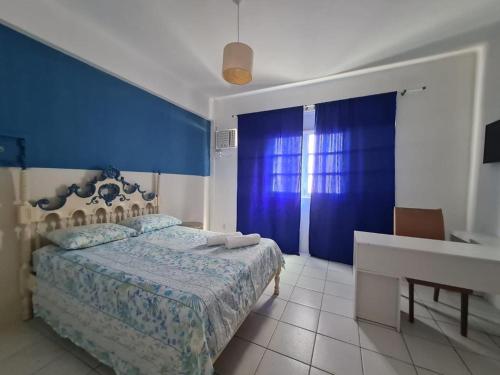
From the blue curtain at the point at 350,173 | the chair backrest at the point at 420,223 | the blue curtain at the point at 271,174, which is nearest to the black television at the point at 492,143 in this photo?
the chair backrest at the point at 420,223

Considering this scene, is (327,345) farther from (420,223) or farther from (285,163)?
(285,163)

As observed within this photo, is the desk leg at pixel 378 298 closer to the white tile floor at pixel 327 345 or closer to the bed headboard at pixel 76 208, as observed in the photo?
the white tile floor at pixel 327 345

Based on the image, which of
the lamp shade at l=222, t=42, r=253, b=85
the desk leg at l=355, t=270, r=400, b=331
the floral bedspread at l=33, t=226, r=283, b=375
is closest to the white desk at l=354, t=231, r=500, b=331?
the desk leg at l=355, t=270, r=400, b=331

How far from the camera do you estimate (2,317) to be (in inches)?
60.4

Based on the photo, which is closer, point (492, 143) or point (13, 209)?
point (13, 209)

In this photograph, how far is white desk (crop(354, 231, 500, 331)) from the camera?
1312 millimetres

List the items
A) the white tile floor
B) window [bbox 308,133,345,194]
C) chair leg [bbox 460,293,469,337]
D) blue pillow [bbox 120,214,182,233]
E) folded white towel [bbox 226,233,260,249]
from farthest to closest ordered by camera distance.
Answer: window [bbox 308,133,345,194] < blue pillow [bbox 120,214,182,233] < folded white towel [bbox 226,233,260,249] < chair leg [bbox 460,293,469,337] < the white tile floor

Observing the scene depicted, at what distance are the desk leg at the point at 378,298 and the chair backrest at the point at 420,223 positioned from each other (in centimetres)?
63

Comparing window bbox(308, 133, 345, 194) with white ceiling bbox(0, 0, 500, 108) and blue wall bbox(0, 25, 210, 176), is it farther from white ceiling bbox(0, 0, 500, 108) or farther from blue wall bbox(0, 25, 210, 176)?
blue wall bbox(0, 25, 210, 176)

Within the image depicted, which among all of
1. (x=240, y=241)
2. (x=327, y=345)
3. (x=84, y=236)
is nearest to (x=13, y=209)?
(x=84, y=236)

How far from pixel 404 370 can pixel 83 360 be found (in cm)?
219

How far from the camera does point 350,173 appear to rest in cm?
282

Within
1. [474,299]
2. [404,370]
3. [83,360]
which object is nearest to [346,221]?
[474,299]

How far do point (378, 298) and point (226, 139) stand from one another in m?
3.23
